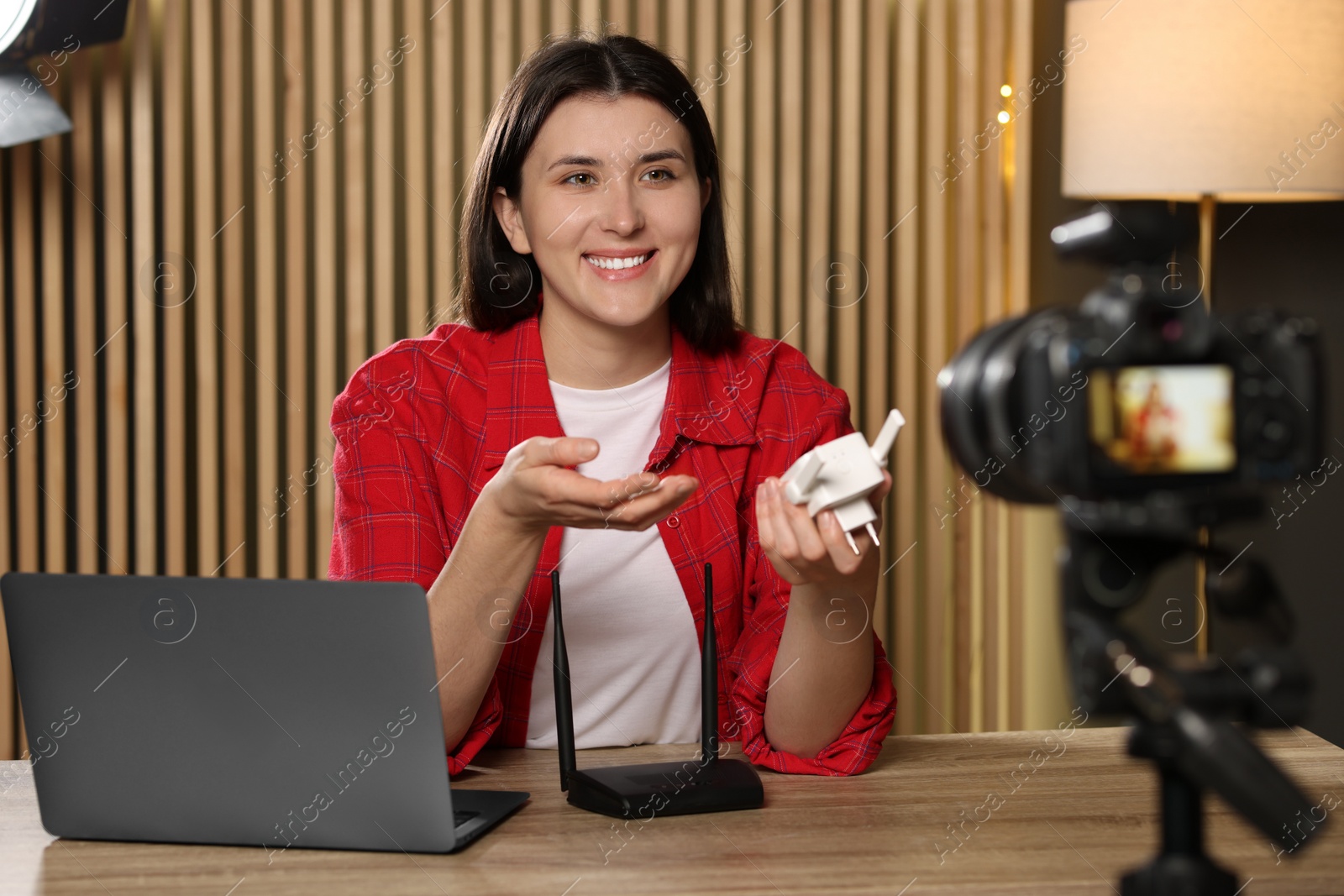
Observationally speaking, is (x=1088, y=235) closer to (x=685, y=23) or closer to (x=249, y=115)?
(x=685, y=23)

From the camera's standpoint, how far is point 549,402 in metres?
1.52

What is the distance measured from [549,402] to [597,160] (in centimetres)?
30

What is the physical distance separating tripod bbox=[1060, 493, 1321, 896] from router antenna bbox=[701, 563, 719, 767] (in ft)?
1.65

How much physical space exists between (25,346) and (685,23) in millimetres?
1533

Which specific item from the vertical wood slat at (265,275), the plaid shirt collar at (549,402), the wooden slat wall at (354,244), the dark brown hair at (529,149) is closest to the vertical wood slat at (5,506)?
the wooden slat wall at (354,244)

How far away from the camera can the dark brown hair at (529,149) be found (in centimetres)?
149

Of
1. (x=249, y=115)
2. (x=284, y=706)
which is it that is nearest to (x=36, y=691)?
(x=284, y=706)

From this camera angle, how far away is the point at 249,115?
8.71 feet

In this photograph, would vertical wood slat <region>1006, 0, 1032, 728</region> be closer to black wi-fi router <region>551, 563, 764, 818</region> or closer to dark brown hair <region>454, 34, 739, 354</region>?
dark brown hair <region>454, 34, 739, 354</region>

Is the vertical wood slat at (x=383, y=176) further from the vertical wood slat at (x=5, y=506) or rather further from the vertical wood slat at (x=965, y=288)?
the vertical wood slat at (x=965, y=288)

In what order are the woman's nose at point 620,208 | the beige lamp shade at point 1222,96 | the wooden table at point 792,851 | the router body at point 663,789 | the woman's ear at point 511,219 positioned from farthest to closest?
1. the beige lamp shade at point 1222,96
2. the woman's ear at point 511,219
3. the woman's nose at point 620,208
4. the router body at point 663,789
5. the wooden table at point 792,851

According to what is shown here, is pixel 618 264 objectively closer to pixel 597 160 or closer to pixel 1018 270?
pixel 597 160

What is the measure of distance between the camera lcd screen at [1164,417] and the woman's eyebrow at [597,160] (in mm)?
943

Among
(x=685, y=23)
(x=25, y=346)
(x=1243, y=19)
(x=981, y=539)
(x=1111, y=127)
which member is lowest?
(x=981, y=539)
